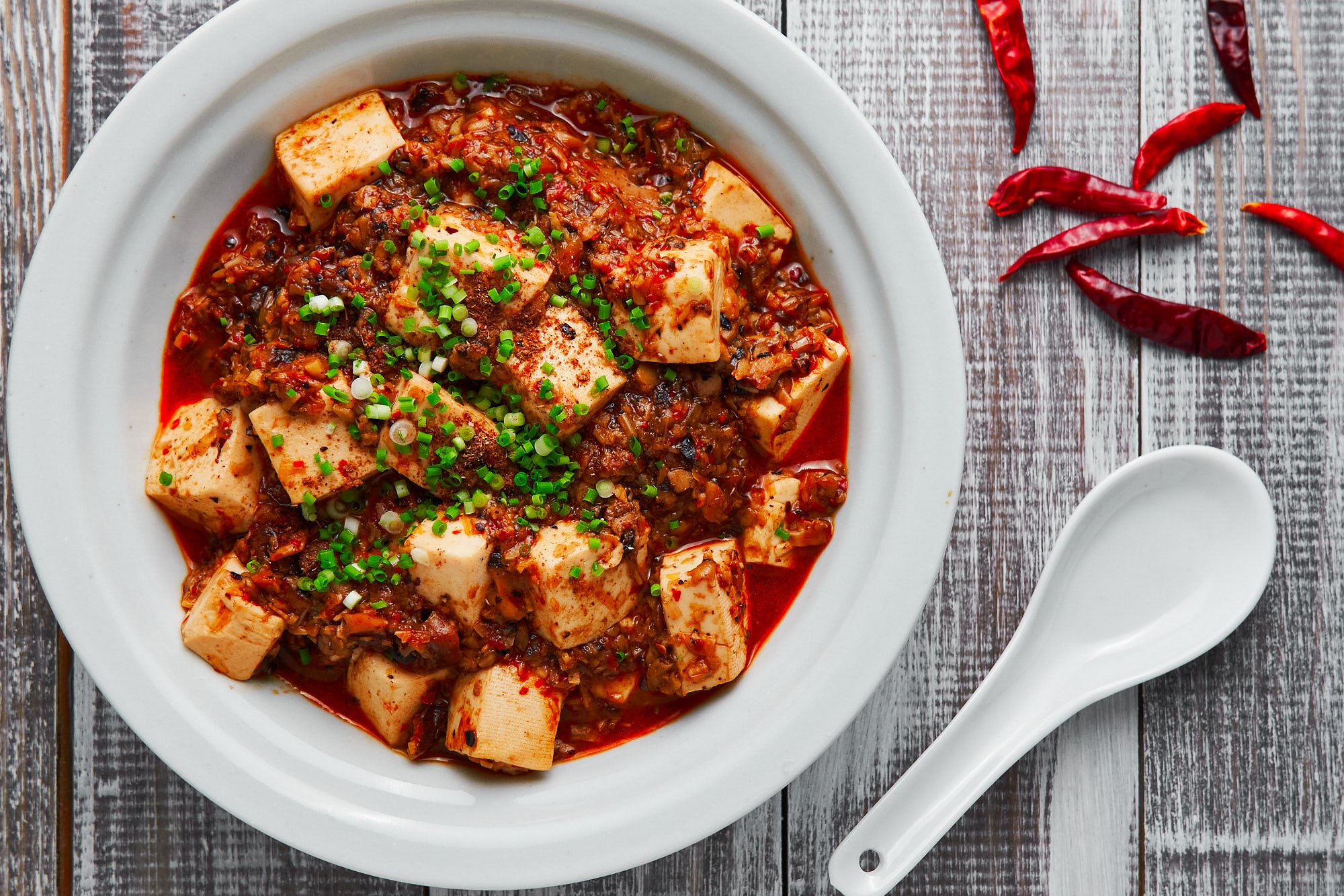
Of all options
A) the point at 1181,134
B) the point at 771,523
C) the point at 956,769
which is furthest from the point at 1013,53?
the point at 956,769

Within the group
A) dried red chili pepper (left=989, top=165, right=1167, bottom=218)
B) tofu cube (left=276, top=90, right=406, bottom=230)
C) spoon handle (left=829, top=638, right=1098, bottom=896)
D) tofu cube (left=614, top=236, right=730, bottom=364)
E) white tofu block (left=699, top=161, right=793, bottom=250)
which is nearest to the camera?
tofu cube (left=614, top=236, right=730, bottom=364)

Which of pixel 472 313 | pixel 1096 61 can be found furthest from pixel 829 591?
pixel 1096 61

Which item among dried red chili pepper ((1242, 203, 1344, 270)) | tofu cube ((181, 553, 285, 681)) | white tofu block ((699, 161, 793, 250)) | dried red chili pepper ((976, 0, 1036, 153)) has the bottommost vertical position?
tofu cube ((181, 553, 285, 681))

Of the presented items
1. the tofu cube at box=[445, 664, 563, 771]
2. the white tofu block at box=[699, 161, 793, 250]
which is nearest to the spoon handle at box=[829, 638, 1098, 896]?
the tofu cube at box=[445, 664, 563, 771]

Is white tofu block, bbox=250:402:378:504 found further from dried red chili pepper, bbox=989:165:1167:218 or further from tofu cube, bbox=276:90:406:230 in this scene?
dried red chili pepper, bbox=989:165:1167:218

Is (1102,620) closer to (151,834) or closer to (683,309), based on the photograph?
(683,309)

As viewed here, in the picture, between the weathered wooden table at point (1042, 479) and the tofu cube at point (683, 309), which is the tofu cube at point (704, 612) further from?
the weathered wooden table at point (1042, 479)
